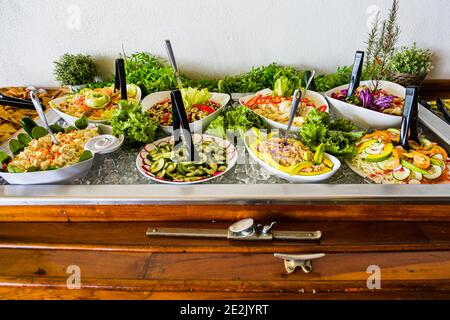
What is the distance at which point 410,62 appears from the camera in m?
2.26

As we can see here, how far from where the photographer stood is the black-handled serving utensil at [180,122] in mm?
1447

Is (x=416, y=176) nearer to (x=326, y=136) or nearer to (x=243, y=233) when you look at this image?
(x=326, y=136)

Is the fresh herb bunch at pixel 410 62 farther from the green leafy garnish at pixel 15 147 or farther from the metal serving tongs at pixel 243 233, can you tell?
the green leafy garnish at pixel 15 147

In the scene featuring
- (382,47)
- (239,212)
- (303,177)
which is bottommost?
(239,212)

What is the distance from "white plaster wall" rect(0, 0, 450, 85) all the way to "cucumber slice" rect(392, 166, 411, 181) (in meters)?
1.26

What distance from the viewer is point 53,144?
162cm

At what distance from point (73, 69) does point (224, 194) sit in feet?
5.54

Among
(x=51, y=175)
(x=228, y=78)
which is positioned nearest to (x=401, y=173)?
(x=228, y=78)

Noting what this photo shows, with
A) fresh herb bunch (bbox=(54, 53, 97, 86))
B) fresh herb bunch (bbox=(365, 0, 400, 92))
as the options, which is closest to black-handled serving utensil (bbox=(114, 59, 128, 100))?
fresh herb bunch (bbox=(54, 53, 97, 86))

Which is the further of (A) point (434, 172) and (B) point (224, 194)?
(A) point (434, 172)

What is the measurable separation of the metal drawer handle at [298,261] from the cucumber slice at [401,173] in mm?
576

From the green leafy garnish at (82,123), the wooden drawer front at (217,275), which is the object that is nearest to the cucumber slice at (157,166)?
the wooden drawer front at (217,275)

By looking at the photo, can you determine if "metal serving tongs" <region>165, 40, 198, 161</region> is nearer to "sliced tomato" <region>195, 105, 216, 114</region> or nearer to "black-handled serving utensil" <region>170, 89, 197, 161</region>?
"black-handled serving utensil" <region>170, 89, 197, 161</region>
